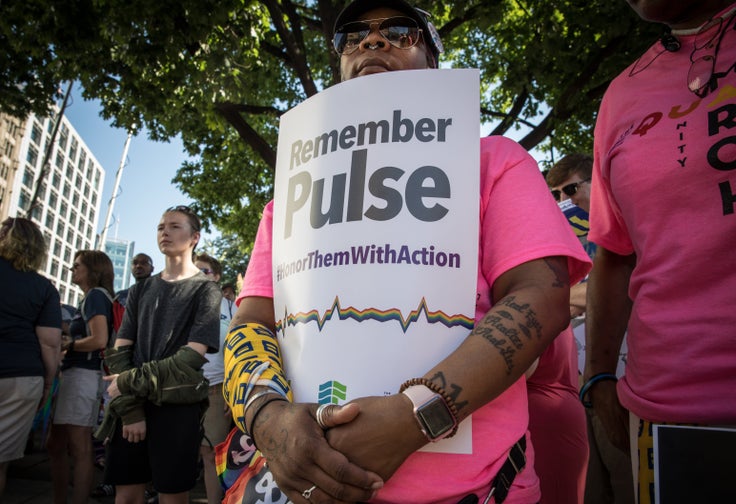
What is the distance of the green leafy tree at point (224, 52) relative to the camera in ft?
20.6

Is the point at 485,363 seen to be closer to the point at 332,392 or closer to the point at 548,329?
the point at 548,329

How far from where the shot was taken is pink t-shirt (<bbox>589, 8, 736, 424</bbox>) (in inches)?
42.6

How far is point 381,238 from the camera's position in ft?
3.54

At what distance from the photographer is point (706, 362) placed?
42.4 inches

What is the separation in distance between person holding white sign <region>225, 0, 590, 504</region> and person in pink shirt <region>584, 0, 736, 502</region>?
0.77 feet

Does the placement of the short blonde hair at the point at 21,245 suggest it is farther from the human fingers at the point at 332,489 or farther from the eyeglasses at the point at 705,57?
the eyeglasses at the point at 705,57

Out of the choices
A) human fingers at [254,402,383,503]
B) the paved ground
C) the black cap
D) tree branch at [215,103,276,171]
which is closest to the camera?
human fingers at [254,402,383,503]

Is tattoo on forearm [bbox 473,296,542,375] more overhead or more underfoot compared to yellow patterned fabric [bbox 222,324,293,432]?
more overhead

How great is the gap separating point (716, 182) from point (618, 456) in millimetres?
1917

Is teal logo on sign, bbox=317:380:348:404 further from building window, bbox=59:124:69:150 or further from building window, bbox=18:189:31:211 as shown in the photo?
building window, bbox=59:124:69:150

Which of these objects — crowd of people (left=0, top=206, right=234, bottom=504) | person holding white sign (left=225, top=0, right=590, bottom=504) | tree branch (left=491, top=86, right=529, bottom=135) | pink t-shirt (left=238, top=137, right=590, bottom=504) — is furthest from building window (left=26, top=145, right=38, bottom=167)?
pink t-shirt (left=238, top=137, right=590, bottom=504)

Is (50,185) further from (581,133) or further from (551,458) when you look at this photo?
(551,458)

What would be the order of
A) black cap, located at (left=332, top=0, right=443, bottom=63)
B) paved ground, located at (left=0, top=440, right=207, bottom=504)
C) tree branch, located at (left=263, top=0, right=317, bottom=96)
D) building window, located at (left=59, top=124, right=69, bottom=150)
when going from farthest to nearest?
building window, located at (left=59, top=124, right=69, bottom=150) < tree branch, located at (left=263, top=0, right=317, bottom=96) < paved ground, located at (left=0, top=440, right=207, bottom=504) < black cap, located at (left=332, top=0, right=443, bottom=63)

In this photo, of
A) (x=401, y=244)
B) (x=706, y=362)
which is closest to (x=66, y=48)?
(x=401, y=244)
